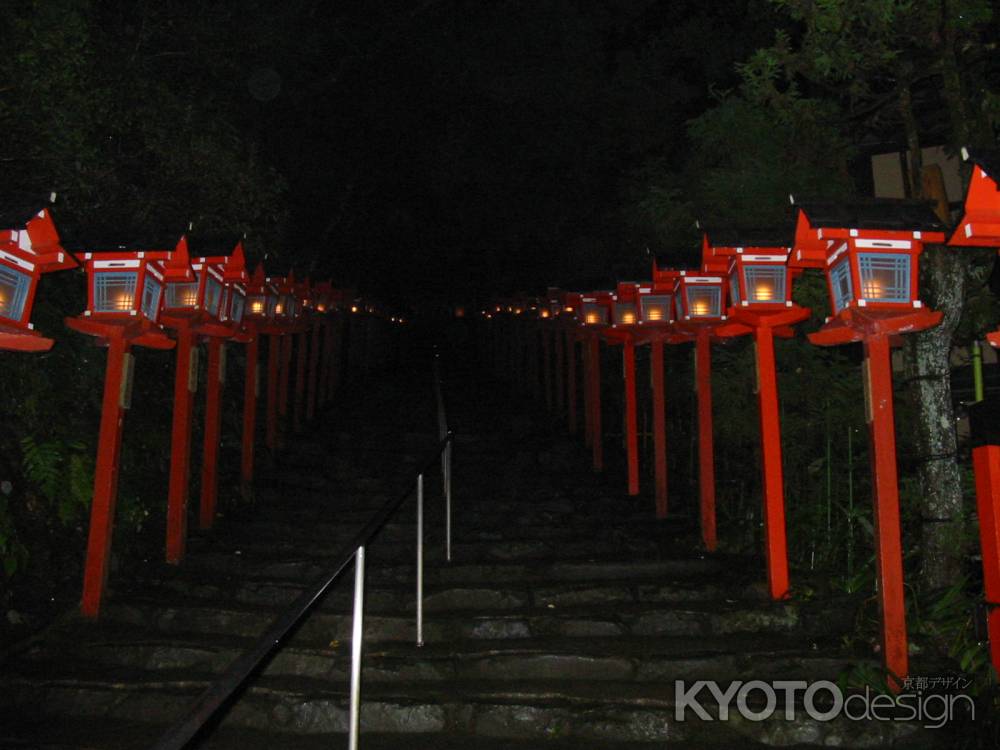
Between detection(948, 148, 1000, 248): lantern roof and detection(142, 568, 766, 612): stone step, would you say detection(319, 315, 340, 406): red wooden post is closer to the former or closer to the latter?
detection(142, 568, 766, 612): stone step

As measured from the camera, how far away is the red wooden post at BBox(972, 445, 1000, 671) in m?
5.37

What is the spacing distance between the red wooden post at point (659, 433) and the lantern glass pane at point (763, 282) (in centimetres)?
303

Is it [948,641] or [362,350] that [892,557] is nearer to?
[948,641]

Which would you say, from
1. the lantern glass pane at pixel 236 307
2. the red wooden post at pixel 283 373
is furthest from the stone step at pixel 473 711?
the red wooden post at pixel 283 373

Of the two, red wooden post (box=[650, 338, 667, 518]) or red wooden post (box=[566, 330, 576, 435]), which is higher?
red wooden post (box=[566, 330, 576, 435])

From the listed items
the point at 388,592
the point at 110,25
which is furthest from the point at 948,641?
the point at 110,25

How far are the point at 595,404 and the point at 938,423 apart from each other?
645 cm

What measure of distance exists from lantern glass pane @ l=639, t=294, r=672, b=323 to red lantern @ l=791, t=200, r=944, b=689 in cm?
404

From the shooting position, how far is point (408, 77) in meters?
21.1

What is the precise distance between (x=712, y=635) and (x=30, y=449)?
597 centimetres

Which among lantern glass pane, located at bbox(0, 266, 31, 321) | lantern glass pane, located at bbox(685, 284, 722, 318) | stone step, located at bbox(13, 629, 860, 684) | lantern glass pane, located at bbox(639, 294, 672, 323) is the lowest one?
stone step, located at bbox(13, 629, 860, 684)

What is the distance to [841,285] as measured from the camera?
6.08 m

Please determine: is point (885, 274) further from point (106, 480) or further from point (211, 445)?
point (211, 445)

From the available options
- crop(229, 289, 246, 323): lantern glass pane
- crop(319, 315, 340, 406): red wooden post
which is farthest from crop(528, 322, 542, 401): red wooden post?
crop(229, 289, 246, 323): lantern glass pane
